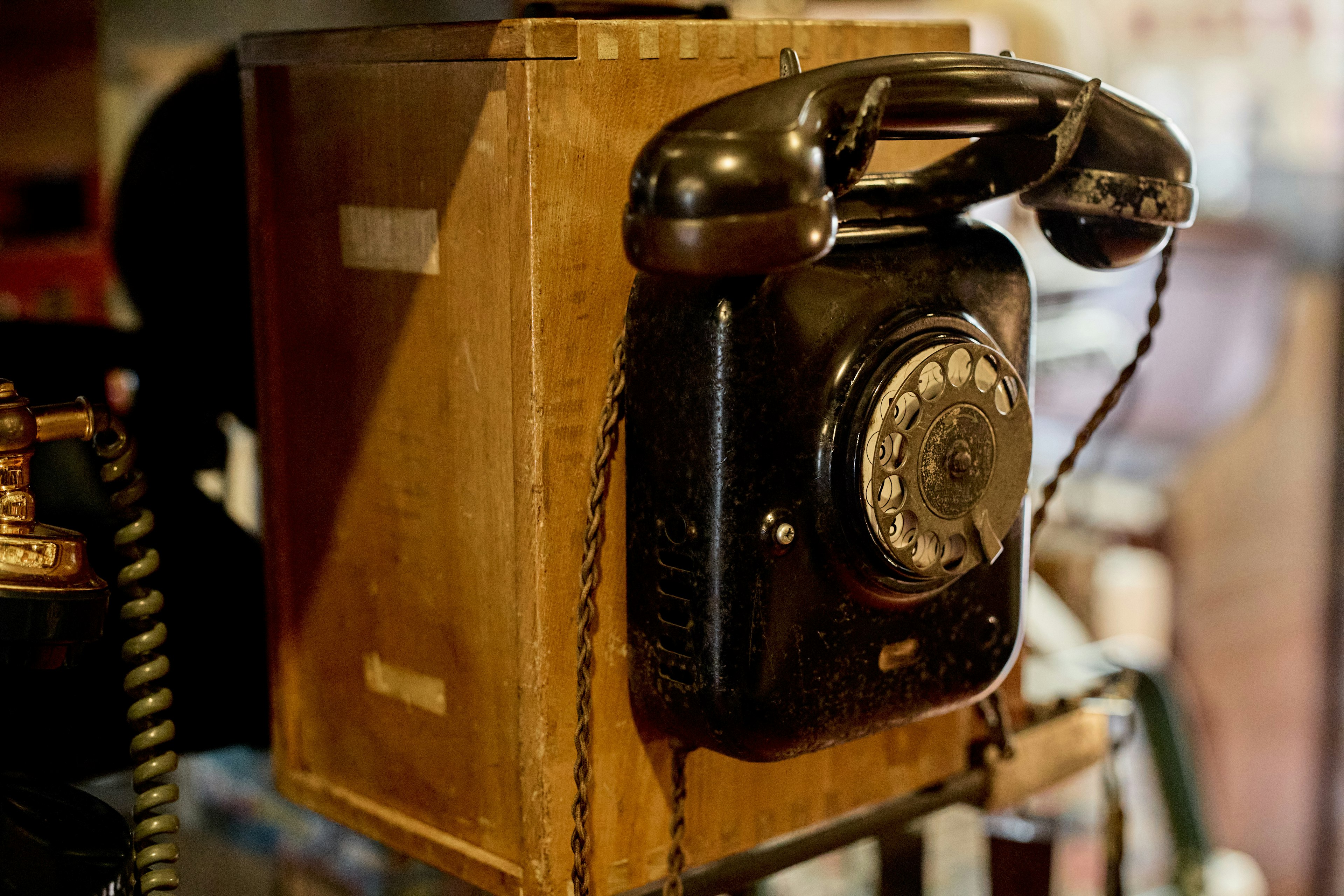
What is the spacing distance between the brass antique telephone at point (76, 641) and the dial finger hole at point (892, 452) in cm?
37

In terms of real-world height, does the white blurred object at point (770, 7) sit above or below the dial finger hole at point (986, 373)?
above

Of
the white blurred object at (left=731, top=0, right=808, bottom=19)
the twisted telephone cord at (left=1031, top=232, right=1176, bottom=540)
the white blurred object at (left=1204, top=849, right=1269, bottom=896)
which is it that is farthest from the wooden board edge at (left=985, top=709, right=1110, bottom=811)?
the white blurred object at (left=731, top=0, right=808, bottom=19)

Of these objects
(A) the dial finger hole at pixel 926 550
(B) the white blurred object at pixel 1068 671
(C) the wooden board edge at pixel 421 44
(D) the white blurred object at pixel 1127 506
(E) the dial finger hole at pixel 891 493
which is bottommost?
(D) the white blurred object at pixel 1127 506

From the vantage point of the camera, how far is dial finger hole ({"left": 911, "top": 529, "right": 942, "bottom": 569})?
0.69 meters

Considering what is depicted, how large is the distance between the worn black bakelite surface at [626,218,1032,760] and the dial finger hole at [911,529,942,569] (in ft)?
0.06

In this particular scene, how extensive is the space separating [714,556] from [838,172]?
0.19 meters

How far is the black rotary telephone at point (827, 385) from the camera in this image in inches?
23.3

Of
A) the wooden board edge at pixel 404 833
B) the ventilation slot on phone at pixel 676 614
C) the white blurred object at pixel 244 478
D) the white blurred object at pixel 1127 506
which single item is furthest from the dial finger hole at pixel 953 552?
the white blurred object at pixel 1127 506

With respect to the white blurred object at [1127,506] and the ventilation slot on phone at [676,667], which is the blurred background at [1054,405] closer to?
the white blurred object at [1127,506]

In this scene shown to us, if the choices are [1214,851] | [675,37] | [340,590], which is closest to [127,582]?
[340,590]

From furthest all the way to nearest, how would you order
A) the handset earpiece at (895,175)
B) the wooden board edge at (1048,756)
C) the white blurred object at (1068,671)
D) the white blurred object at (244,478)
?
the white blurred object at (244,478)
the white blurred object at (1068,671)
the wooden board edge at (1048,756)
the handset earpiece at (895,175)

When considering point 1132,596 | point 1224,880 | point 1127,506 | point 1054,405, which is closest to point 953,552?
point 1224,880

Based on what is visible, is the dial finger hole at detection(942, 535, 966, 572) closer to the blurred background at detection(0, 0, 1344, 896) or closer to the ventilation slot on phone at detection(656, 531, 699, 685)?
the ventilation slot on phone at detection(656, 531, 699, 685)

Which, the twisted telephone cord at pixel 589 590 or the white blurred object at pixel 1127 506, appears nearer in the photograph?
the twisted telephone cord at pixel 589 590
